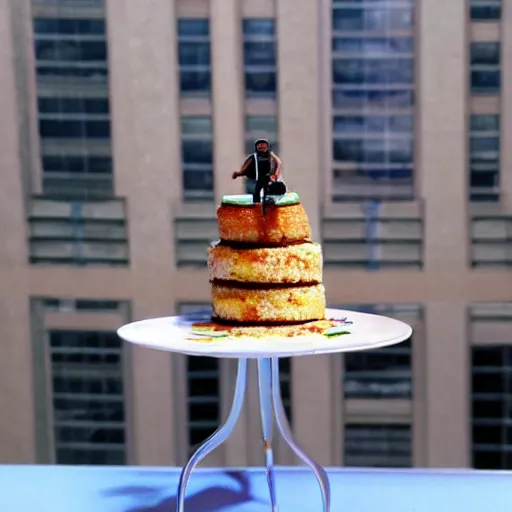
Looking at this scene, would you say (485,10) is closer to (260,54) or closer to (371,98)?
(371,98)

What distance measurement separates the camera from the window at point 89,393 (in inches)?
69.9

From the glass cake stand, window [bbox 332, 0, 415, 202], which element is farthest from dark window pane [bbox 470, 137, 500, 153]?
the glass cake stand

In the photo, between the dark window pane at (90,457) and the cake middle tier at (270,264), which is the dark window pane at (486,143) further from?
the dark window pane at (90,457)

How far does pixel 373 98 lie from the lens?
1.68 m

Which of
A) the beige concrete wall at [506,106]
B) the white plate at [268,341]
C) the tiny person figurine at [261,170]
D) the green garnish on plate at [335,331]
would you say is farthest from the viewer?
the beige concrete wall at [506,106]

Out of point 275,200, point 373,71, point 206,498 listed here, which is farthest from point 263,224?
point 373,71

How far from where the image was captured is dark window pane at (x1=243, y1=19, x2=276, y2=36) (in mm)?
1687

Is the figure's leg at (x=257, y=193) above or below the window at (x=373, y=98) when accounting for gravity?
below

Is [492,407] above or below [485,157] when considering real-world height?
below

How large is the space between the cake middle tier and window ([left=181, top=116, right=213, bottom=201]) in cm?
65

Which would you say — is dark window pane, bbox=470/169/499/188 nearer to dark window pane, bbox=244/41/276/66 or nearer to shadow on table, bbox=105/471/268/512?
dark window pane, bbox=244/41/276/66

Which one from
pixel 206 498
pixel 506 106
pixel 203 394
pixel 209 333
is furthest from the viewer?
pixel 203 394

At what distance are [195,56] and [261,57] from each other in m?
0.14

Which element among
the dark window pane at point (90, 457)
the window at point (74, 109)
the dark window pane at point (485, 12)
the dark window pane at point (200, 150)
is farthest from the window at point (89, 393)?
the dark window pane at point (485, 12)
